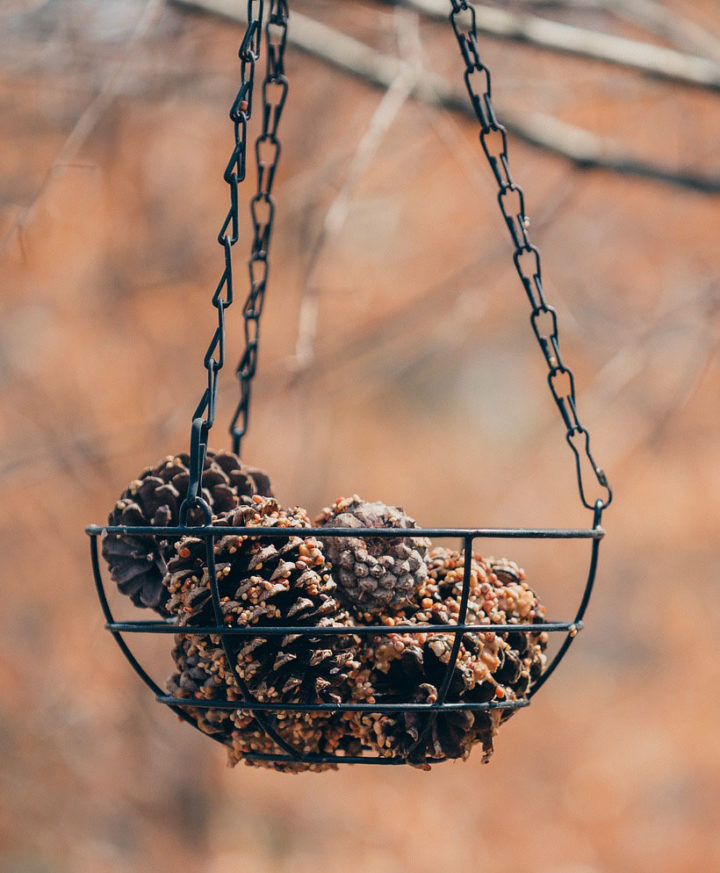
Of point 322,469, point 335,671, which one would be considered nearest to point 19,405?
point 322,469

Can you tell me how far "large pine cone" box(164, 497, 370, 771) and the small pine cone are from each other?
19 millimetres

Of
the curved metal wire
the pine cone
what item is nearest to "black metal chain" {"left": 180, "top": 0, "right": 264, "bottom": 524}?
the curved metal wire

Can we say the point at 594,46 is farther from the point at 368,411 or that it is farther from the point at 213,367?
the point at 368,411

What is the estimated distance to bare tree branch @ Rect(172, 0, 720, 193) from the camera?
2.10 meters

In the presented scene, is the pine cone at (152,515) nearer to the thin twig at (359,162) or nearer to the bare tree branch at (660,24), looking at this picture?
the thin twig at (359,162)

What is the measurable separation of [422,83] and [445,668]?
1359 mm

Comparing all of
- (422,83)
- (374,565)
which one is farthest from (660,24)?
(374,565)

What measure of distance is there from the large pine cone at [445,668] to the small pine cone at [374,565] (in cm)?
2

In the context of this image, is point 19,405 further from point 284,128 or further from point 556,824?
point 556,824

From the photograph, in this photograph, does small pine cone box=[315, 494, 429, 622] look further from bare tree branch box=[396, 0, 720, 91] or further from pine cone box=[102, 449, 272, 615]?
bare tree branch box=[396, 0, 720, 91]

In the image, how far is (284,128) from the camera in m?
4.12

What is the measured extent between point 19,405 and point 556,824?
2774 mm

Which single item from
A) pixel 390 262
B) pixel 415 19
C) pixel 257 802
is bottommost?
pixel 257 802

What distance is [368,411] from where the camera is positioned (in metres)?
4.81
